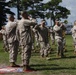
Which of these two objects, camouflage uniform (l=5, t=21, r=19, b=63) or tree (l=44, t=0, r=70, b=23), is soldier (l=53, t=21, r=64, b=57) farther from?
tree (l=44, t=0, r=70, b=23)

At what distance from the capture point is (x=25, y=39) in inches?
566

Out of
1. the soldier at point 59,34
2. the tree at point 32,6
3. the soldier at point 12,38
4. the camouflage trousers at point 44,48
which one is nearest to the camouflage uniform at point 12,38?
the soldier at point 12,38

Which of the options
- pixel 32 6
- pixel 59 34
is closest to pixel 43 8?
pixel 32 6

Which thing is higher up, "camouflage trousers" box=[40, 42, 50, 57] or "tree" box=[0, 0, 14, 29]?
"tree" box=[0, 0, 14, 29]

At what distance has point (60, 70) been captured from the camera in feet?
47.7

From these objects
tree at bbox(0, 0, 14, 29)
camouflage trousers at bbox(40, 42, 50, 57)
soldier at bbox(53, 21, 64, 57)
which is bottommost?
camouflage trousers at bbox(40, 42, 50, 57)

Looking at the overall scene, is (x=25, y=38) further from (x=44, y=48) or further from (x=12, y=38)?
(x=44, y=48)

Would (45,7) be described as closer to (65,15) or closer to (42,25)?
(65,15)

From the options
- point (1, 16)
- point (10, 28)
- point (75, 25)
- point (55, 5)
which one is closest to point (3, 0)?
point (1, 16)

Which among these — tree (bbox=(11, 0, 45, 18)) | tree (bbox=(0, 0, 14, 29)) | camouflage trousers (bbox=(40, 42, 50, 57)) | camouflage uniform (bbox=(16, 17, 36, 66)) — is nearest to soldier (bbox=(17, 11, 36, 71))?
camouflage uniform (bbox=(16, 17, 36, 66))

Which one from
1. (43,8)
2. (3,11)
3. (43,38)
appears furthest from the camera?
(43,8)

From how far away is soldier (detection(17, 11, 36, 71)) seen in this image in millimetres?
14328

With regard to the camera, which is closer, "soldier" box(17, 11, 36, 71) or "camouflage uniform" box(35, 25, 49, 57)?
"soldier" box(17, 11, 36, 71)

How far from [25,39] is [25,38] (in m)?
0.04
